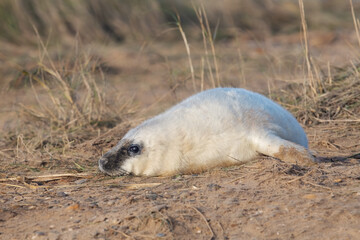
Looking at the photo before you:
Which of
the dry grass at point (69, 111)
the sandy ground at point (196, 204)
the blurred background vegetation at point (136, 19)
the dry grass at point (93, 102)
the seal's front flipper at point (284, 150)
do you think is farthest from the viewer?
the blurred background vegetation at point (136, 19)

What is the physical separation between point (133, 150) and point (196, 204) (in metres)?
0.95

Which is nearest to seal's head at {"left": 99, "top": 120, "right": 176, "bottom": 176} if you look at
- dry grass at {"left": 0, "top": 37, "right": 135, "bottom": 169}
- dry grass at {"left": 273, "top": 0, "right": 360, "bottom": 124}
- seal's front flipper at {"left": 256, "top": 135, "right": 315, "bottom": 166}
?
seal's front flipper at {"left": 256, "top": 135, "right": 315, "bottom": 166}

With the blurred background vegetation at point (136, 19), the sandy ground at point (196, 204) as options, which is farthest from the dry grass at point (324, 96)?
the blurred background vegetation at point (136, 19)

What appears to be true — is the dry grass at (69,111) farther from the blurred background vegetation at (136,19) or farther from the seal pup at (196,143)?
the blurred background vegetation at (136,19)

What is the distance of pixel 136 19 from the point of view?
1190 cm

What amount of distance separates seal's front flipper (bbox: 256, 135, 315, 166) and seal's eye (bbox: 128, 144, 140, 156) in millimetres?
789

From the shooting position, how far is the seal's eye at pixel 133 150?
3848 mm

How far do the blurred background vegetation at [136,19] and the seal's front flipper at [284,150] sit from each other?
588cm

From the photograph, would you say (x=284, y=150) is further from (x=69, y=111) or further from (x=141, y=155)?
(x=69, y=111)

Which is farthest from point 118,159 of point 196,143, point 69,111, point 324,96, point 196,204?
point 324,96

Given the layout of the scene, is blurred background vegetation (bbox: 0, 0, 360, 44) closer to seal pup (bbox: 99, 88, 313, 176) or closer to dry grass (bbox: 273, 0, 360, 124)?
dry grass (bbox: 273, 0, 360, 124)

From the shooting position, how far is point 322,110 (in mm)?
5547

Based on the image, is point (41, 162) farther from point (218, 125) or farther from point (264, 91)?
point (264, 91)

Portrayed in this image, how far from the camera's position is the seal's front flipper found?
11.8ft
